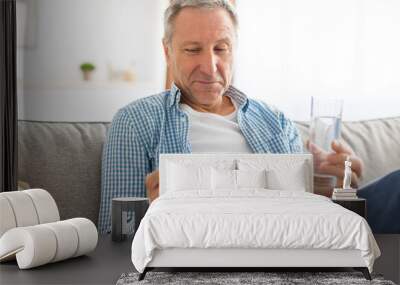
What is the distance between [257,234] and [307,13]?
2775 millimetres

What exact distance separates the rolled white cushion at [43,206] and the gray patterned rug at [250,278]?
0.94 metres

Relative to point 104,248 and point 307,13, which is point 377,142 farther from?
point 104,248

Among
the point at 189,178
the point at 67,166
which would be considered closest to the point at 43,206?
the point at 67,166

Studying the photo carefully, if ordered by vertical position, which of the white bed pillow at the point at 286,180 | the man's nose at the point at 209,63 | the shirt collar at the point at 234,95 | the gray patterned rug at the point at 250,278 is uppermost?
the man's nose at the point at 209,63

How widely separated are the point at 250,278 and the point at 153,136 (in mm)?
2110

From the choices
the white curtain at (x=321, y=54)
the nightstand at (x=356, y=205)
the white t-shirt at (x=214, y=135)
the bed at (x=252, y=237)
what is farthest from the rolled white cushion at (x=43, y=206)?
the nightstand at (x=356, y=205)

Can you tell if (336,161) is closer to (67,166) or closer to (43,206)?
(67,166)

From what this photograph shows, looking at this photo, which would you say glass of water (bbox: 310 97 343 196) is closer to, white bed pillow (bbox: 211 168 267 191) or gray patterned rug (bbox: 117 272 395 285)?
white bed pillow (bbox: 211 168 267 191)

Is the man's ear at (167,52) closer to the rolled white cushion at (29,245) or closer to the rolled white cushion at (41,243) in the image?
the rolled white cushion at (41,243)

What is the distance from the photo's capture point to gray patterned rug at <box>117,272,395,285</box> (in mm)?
4305

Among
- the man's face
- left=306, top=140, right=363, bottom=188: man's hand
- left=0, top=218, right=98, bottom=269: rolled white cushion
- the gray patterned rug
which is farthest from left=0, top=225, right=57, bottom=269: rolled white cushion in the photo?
left=306, top=140, right=363, bottom=188: man's hand

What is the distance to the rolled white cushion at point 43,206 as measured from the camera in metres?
5.12

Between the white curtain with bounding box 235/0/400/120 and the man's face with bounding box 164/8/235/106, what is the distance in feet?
0.50

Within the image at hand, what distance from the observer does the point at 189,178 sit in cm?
576
